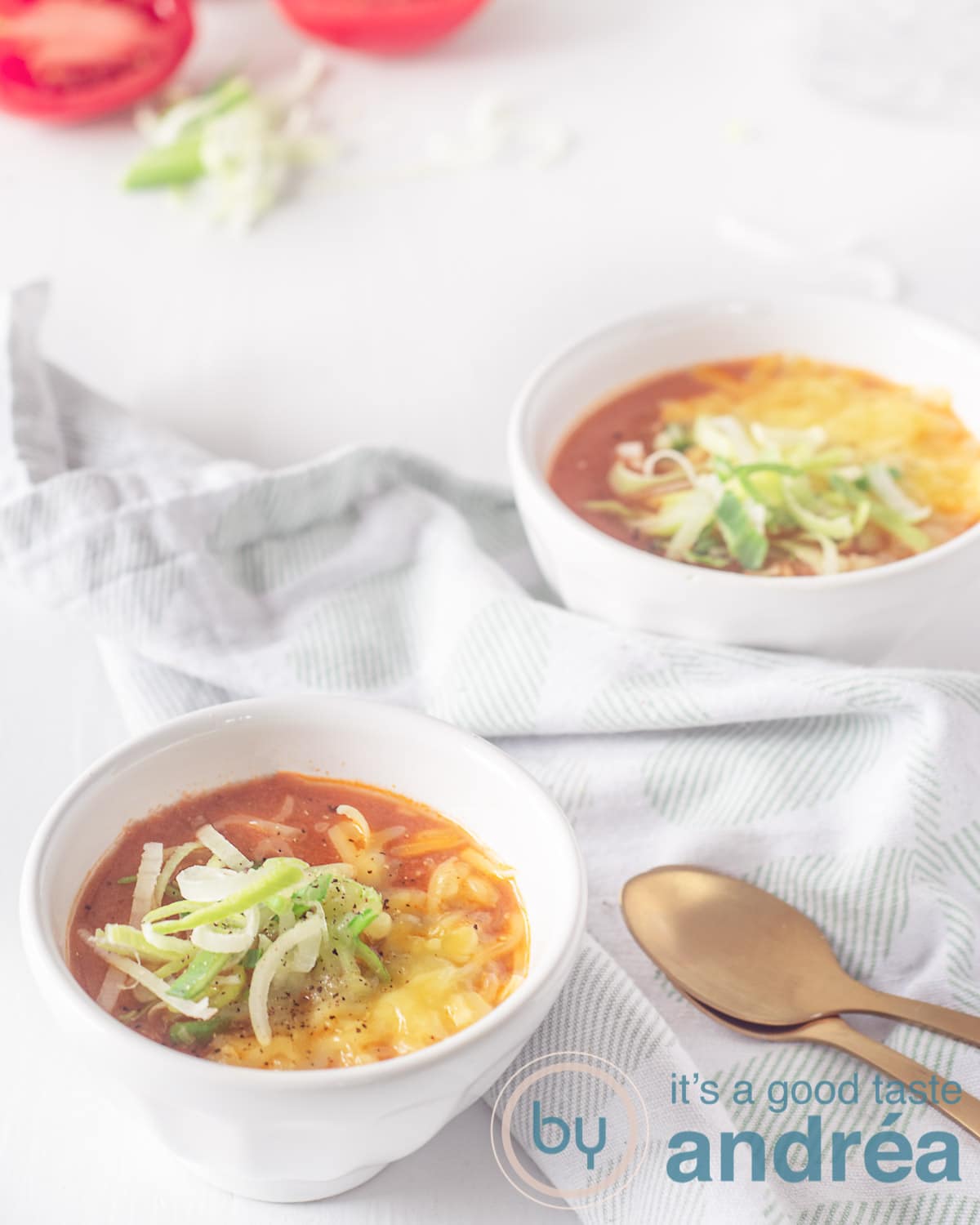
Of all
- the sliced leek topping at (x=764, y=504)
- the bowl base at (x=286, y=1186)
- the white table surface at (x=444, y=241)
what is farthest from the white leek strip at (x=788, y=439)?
the bowl base at (x=286, y=1186)

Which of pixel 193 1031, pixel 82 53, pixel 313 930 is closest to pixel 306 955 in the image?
pixel 313 930

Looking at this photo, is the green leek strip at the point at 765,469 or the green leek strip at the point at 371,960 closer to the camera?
the green leek strip at the point at 371,960

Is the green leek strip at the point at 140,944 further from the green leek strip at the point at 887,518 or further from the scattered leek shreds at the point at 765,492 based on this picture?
the green leek strip at the point at 887,518

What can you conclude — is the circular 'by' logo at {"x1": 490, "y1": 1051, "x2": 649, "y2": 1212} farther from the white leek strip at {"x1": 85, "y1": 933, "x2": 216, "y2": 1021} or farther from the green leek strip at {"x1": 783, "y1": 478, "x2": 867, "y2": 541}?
the green leek strip at {"x1": 783, "y1": 478, "x2": 867, "y2": 541}

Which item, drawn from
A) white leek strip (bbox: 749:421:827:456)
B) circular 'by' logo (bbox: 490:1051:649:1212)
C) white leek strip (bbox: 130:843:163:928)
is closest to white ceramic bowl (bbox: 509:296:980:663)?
white leek strip (bbox: 749:421:827:456)

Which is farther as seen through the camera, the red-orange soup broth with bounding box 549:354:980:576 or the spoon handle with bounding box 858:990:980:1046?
the red-orange soup broth with bounding box 549:354:980:576

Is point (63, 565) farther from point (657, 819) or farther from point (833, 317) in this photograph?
point (833, 317)
